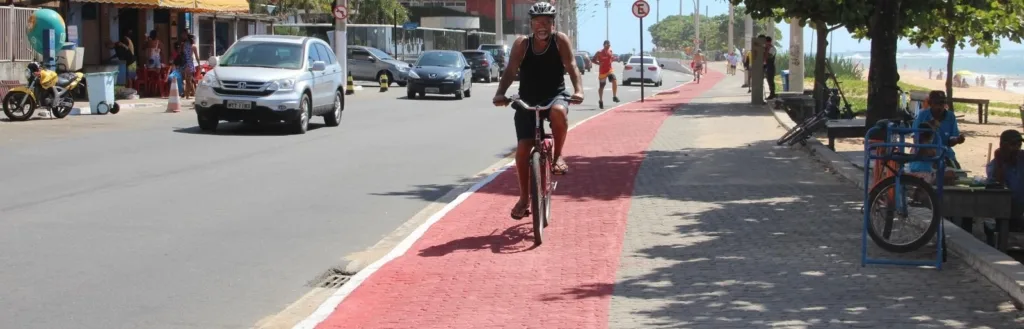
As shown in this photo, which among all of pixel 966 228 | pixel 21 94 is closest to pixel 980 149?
pixel 966 228

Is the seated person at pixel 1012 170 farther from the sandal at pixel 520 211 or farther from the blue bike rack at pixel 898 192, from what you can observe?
the sandal at pixel 520 211

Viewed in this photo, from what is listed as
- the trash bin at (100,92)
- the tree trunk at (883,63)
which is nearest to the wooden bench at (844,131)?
the tree trunk at (883,63)

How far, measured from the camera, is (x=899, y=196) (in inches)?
336

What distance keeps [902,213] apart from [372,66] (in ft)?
123

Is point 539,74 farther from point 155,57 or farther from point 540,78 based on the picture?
point 155,57

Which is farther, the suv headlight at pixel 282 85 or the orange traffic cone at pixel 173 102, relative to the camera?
the orange traffic cone at pixel 173 102

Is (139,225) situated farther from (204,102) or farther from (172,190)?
(204,102)

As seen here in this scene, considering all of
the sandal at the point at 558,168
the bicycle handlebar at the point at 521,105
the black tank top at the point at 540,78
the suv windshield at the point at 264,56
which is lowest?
the sandal at the point at 558,168

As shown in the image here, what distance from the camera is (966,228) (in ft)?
30.9

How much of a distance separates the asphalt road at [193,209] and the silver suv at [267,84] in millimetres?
395

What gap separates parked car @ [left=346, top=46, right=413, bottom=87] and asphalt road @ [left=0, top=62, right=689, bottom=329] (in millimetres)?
22925

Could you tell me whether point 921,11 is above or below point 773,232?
above

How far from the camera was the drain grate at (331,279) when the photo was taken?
824cm

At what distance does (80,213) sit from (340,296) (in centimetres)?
418
